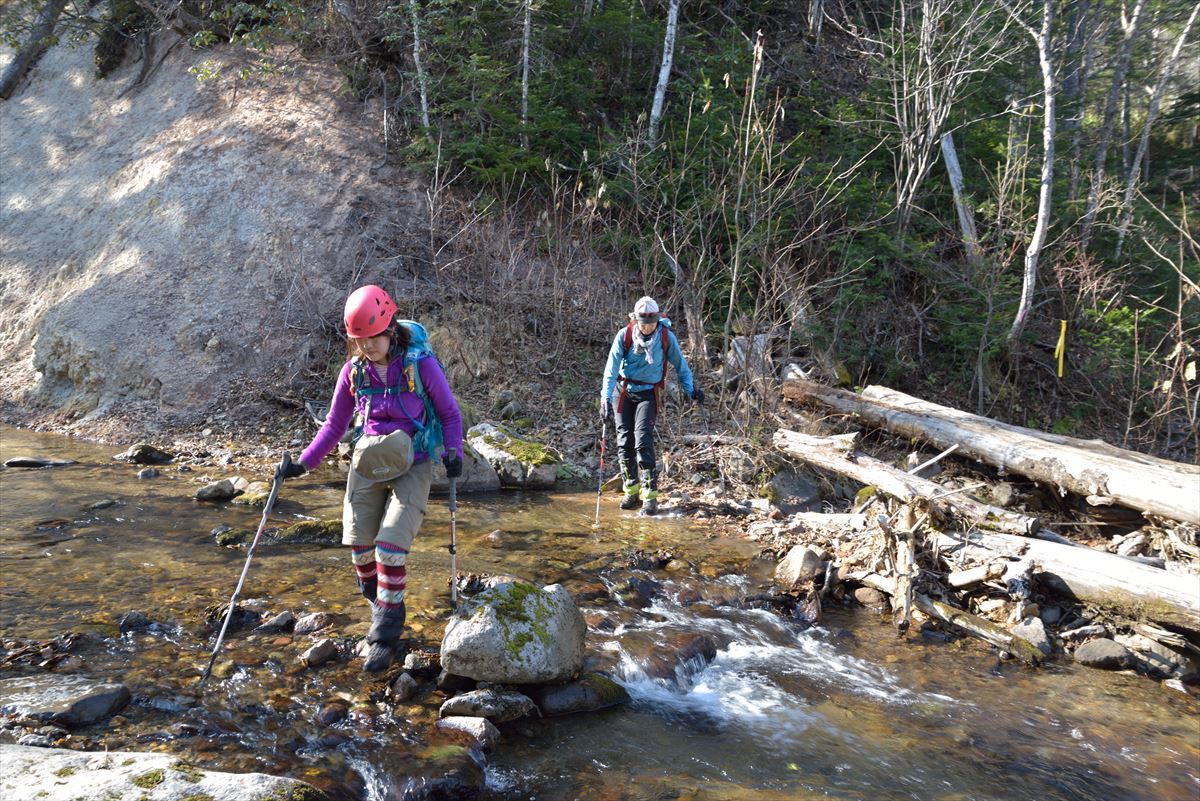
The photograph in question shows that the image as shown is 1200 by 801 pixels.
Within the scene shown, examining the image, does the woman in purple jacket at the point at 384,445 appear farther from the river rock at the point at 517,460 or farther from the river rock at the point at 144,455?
the river rock at the point at 144,455

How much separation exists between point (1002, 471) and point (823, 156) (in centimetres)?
881

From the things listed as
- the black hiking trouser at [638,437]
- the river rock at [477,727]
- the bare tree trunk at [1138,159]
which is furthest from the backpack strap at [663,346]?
the bare tree trunk at [1138,159]

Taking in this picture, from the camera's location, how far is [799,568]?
7.09m

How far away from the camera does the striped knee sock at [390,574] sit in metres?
4.83

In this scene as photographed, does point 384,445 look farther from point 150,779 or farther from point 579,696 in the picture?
point 150,779

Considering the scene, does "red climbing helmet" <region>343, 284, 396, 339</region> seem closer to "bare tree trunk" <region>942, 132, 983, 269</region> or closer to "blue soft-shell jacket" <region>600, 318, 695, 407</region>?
"blue soft-shell jacket" <region>600, 318, 695, 407</region>

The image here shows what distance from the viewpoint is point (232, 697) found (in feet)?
14.4

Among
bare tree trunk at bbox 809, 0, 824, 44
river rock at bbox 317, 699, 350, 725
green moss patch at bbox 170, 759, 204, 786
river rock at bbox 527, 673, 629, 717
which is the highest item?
bare tree trunk at bbox 809, 0, 824, 44

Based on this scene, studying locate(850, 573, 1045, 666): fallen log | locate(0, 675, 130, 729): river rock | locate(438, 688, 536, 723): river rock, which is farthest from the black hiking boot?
locate(850, 573, 1045, 666): fallen log

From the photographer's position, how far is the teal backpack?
4938 mm

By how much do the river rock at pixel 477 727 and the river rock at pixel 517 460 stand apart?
5.82 meters

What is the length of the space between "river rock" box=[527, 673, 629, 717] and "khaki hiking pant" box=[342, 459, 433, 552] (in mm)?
1265

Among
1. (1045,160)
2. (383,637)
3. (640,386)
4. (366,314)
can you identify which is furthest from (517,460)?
(1045,160)

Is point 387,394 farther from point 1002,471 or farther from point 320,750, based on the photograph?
point 1002,471
